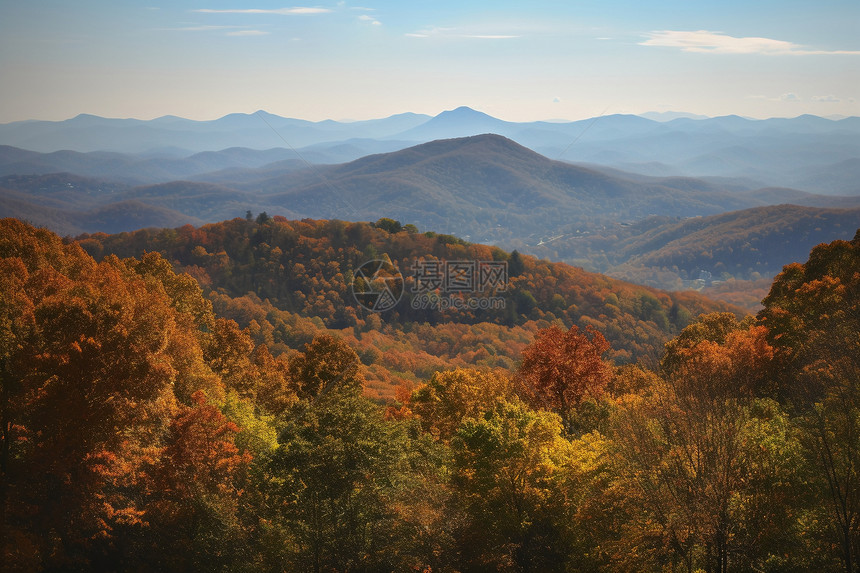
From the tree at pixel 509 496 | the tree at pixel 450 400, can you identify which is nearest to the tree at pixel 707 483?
the tree at pixel 509 496

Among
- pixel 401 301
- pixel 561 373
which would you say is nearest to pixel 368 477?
pixel 561 373

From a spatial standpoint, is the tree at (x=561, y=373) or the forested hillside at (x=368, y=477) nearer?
the forested hillside at (x=368, y=477)

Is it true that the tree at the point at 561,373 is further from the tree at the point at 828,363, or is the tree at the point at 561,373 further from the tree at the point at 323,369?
the tree at the point at 323,369

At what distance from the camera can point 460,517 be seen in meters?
19.9

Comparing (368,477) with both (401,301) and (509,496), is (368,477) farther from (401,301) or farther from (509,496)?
(401,301)

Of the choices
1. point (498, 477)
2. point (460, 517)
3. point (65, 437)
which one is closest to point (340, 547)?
point (460, 517)

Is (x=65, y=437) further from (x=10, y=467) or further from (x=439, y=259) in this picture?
(x=439, y=259)

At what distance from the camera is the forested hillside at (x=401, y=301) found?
108750 mm

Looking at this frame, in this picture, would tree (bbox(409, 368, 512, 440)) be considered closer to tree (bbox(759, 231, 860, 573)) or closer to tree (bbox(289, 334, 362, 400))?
tree (bbox(289, 334, 362, 400))

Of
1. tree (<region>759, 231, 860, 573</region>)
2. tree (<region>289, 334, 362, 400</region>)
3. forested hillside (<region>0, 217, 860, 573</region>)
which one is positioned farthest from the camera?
tree (<region>289, 334, 362, 400</region>)

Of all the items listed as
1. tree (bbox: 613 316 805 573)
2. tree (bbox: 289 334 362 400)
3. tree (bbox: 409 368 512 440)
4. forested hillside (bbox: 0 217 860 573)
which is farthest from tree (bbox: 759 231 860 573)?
tree (bbox: 289 334 362 400)

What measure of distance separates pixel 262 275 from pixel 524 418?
352 ft

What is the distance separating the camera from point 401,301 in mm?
130375

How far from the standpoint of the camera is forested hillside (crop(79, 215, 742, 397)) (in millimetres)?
108750
